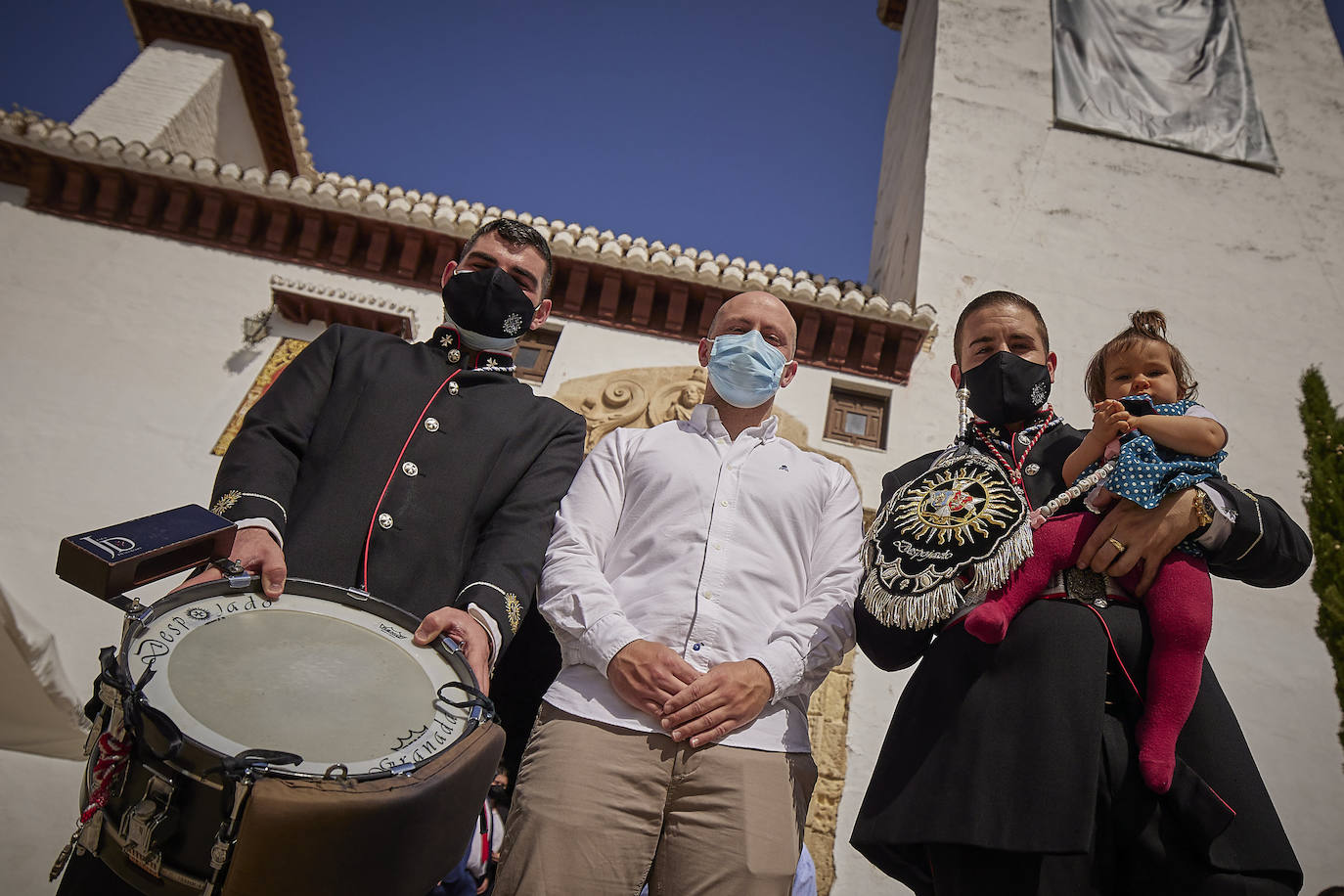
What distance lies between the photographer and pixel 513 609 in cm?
195

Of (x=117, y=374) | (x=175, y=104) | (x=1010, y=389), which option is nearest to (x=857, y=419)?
(x=1010, y=389)

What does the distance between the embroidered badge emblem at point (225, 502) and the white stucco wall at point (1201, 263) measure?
15.3 feet

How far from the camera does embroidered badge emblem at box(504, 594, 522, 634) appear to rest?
1.94m

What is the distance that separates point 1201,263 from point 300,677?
9.74m

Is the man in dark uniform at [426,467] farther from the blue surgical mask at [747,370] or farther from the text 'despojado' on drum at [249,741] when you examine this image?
the blue surgical mask at [747,370]

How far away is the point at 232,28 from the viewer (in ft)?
34.9

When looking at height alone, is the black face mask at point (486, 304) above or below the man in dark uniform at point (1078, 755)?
above

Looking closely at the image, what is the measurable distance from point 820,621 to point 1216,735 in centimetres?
82

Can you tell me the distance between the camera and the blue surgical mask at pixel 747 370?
8.10ft

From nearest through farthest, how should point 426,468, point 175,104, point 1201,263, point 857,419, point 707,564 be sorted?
point 707,564
point 426,468
point 857,419
point 1201,263
point 175,104

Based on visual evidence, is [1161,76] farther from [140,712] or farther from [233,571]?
[140,712]

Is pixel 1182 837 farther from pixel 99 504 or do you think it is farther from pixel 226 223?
pixel 226 223

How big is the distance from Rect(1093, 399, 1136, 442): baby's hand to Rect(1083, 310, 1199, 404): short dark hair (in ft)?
0.91

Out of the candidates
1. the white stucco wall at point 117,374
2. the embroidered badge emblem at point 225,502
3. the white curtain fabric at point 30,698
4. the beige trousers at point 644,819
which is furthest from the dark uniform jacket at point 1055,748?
the white curtain fabric at point 30,698
